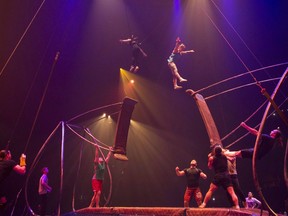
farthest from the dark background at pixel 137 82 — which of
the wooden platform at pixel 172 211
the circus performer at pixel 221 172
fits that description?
the circus performer at pixel 221 172

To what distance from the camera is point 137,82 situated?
1927cm

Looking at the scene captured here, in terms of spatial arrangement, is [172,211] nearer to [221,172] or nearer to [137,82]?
[221,172]

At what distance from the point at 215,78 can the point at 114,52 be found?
639cm

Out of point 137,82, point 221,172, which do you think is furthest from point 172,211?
point 137,82

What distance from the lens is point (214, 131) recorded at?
8.67 meters

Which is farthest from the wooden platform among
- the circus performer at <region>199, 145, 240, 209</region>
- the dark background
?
the dark background

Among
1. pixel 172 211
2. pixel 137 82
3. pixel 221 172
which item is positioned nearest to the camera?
pixel 172 211

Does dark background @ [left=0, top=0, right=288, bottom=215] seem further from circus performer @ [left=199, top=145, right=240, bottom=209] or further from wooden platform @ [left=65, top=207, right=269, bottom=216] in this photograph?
circus performer @ [left=199, top=145, right=240, bottom=209]

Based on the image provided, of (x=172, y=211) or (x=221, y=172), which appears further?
(x=221, y=172)

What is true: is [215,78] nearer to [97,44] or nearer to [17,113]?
[97,44]

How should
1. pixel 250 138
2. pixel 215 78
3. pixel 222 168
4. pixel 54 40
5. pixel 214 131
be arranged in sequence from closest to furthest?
pixel 222 168, pixel 214 131, pixel 54 40, pixel 215 78, pixel 250 138

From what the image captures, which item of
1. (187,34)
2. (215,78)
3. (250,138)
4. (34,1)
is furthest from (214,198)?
(34,1)

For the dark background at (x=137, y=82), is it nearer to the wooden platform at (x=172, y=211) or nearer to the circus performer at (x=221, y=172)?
the wooden platform at (x=172, y=211)

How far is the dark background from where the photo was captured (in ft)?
46.8
